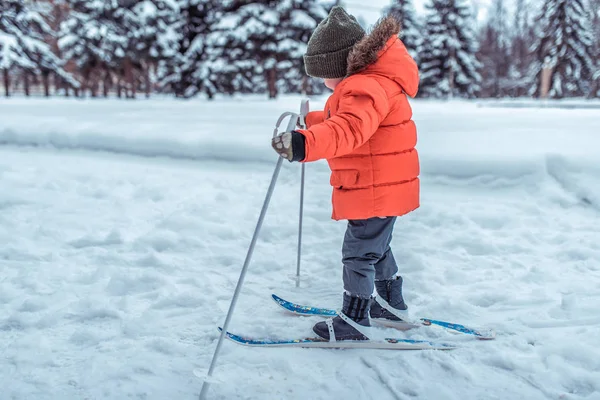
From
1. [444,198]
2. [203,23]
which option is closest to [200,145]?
[444,198]

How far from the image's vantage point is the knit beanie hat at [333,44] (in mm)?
2410

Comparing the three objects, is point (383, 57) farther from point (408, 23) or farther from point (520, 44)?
point (520, 44)

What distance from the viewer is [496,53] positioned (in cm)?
3881

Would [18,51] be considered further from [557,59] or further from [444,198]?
[557,59]

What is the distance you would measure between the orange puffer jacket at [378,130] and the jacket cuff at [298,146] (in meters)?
0.27

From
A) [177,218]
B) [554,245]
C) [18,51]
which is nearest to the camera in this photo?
[554,245]

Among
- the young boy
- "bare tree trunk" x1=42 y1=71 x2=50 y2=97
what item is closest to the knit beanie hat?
the young boy

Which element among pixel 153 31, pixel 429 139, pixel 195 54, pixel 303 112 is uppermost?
pixel 153 31

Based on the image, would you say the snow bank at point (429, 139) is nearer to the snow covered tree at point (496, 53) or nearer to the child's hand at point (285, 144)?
the child's hand at point (285, 144)

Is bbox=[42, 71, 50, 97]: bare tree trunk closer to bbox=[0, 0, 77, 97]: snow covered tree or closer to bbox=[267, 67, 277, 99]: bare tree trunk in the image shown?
bbox=[0, 0, 77, 97]: snow covered tree

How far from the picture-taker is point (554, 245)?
3.93m

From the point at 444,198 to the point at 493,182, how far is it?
63 cm

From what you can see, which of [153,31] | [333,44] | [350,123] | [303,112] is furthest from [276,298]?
[153,31]

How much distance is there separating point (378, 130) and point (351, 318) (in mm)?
1057
